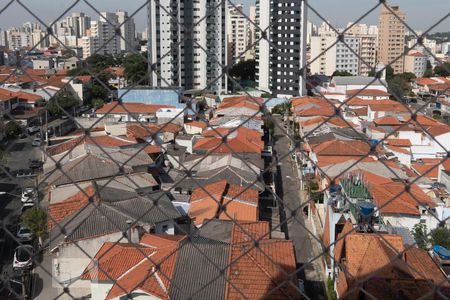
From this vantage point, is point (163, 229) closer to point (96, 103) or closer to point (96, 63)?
point (96, 63)

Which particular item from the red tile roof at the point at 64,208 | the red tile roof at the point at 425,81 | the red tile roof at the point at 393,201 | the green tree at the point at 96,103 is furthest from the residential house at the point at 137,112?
the red tile roof at the point at 425,81

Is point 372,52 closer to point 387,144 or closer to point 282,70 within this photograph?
point 282,70

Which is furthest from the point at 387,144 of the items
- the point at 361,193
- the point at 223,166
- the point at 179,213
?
the point at 179,213

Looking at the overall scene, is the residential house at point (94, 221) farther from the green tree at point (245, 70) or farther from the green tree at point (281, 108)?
the green tree at point (245, 70)

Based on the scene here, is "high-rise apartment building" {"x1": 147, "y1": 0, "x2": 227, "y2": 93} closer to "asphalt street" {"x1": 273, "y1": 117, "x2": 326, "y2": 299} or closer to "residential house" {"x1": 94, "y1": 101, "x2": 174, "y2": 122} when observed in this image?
"residential house" {"x1": 94, "y1": 101, "x2": 174, "y2": 122}

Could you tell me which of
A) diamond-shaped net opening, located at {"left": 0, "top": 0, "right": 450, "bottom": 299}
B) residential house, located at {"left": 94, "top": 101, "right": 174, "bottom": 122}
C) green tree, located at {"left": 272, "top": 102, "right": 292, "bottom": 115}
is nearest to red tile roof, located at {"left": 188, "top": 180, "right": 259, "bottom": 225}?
diamond-shaped net opening, located at {"left": 0, "top": 0, "right": 450, "bottom": 299}

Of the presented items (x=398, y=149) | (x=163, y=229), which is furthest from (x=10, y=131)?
(x=398, y=149)
